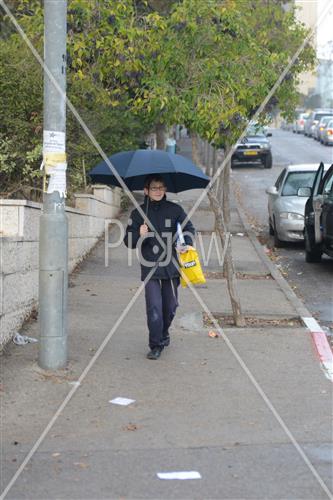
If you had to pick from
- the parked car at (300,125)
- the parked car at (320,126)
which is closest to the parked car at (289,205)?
the parked car at (320,126)

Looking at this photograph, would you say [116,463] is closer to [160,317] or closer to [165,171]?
[160,317]

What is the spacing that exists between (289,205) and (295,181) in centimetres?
157

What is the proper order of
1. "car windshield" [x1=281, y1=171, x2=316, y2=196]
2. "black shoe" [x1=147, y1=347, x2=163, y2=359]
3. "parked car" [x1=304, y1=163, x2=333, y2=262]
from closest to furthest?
"black shoe" [x1=147, y1=347, x2=163, y2=359] → "parked car" [x1=304, y1=163, x2=333, y2=262] → "car windshield" [x1=281, y1=171, x2=316, y2=196]

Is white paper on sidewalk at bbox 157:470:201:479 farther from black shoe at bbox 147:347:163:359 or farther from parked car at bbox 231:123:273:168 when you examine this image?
parked car at bbox 231:123:273:168

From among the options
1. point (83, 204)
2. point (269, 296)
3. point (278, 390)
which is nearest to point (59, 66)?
point (278, 390)

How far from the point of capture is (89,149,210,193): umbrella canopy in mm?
8039

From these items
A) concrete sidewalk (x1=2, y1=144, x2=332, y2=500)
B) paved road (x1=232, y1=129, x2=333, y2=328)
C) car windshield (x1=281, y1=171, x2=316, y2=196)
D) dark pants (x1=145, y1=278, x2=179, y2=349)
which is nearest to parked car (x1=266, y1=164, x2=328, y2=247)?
car windshield (x1=281, y1=171, x2=316, y2=196)

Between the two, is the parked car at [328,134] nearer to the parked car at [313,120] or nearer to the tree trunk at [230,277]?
the parked car at [313,120]

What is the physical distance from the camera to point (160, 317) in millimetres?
8133

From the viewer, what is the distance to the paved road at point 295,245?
1241 centimetres

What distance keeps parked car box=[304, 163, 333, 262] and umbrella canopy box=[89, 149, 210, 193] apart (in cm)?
559

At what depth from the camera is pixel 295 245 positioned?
18.2 m

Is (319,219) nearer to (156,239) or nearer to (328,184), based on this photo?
(328,184)

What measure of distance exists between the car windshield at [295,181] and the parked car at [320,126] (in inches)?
1336
